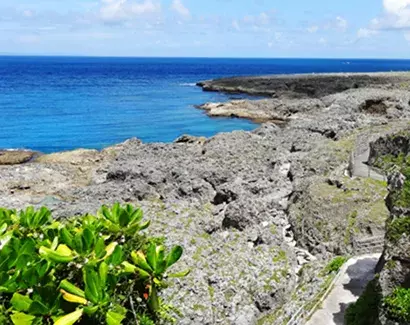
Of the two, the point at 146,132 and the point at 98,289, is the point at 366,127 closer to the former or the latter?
the point at 146,132

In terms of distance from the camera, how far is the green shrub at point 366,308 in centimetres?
1600

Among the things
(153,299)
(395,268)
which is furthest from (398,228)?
(153,299)

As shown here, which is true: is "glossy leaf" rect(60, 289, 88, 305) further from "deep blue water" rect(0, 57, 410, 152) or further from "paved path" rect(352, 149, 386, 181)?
"deep blue water" rect(0, 57, 410, 152)

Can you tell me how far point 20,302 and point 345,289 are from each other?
14.0 meters

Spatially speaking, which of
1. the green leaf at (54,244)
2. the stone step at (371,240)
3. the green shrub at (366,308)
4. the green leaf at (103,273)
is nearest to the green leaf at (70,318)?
the green leaf at (103,273)

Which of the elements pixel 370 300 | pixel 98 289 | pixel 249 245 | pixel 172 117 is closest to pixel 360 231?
pixel 249 245

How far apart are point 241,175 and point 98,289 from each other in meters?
29.3

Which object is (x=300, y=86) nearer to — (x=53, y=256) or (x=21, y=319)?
(x=53, y=256)

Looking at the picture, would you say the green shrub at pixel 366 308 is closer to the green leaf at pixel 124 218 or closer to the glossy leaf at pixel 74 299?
the green leaf at pixel 124 218

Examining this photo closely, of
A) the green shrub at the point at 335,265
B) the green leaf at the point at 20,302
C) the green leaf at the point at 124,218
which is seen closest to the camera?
the green leaf at the point at 20,302

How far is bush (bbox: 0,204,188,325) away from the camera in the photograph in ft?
32.4

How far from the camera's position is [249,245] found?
2600 cm

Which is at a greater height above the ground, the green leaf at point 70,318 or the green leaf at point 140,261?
the green leaf at point 140,261

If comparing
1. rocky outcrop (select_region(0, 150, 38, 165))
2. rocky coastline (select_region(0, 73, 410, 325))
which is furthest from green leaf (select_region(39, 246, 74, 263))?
A: rocky outcrop (select_region(0, 150, 38, 165))
